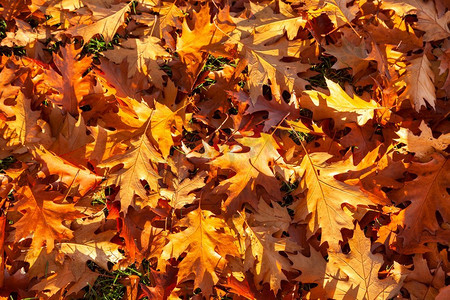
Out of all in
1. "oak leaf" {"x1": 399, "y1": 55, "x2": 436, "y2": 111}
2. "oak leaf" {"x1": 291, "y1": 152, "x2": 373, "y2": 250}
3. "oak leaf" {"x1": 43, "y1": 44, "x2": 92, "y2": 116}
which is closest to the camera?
"oak leaf" {"x1": 291, "y1": 152, "x2": 373, "y2": 250}

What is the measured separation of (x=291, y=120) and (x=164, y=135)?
56cm

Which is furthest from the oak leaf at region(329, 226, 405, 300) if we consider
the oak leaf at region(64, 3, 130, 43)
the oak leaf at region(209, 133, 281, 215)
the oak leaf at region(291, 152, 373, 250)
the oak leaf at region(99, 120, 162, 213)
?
the oak leaf at region(64, 3, 130, 43)

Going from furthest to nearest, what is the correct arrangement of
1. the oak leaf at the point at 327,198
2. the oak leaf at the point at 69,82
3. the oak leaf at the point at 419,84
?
the oak leaf at the point at 69,82 < the oak leaf at the point at 419,84 < the oak leaf at the point at 327,198

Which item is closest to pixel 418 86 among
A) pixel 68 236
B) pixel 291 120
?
pixel 291 120

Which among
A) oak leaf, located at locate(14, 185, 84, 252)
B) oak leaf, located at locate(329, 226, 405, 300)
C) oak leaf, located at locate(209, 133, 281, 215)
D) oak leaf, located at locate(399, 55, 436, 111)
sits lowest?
oak leaf, located at locate(329, 226, 405, 300)

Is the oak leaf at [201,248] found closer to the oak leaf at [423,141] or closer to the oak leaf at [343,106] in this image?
the oak leaf at [343,106]

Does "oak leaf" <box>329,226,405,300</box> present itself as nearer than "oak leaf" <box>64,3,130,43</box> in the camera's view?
Yes

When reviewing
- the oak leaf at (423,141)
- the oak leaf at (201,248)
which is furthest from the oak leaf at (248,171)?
the oak leaf at (423,141)

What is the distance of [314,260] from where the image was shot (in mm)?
1656

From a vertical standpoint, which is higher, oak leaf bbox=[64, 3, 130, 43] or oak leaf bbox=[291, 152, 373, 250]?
oak leaf bbox=[64, 3, 130, 43]

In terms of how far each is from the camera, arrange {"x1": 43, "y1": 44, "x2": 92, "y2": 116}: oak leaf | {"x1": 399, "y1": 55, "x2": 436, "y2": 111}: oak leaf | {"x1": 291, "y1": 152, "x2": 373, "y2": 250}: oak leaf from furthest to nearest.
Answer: {"x1": 43, "y1": 44, "x2": 92, "y2": 116}: oak leaf < {"x1": 399, "y1": 55, "x2": 436, "y2": 111}: oak leaf < {"x1": 291, "y1": 152, "x2": 373, "y2": 250}: oak leaf

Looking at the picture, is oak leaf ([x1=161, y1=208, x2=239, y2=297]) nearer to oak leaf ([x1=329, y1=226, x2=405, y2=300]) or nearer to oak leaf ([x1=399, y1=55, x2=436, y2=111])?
oak leaf ([x1=329, y1=226, x2=405, y2=300])

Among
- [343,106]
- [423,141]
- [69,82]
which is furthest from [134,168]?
[423,141]

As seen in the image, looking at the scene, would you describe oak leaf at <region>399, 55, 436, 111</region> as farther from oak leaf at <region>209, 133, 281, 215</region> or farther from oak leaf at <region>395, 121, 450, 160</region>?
oak leaf at <region>209, 133, 281, 215</region>
